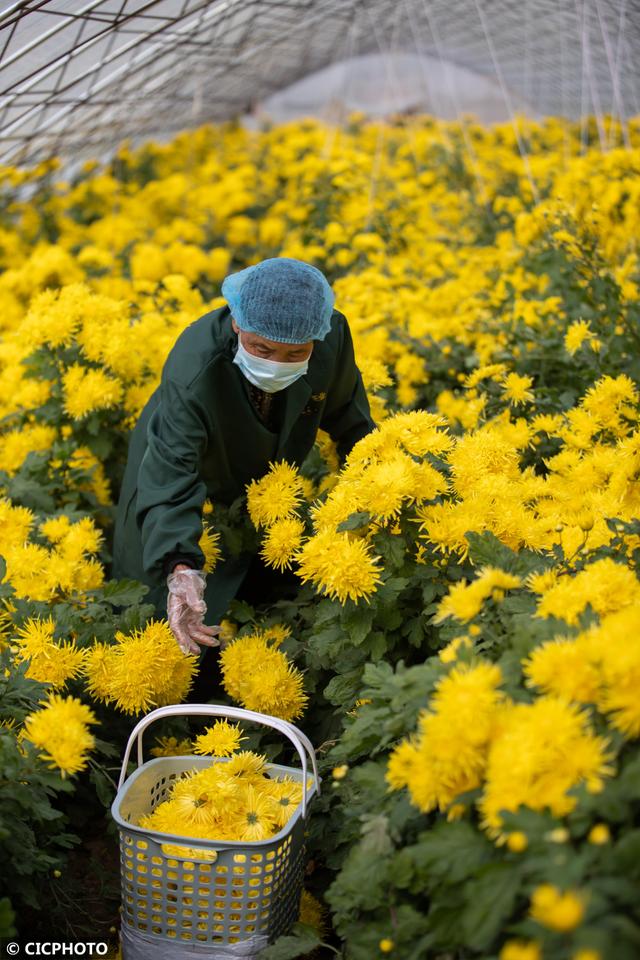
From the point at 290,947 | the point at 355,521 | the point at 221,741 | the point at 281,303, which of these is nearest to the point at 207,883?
the point at 290,947

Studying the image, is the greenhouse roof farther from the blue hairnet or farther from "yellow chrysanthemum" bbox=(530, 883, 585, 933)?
"yellow chrysanthemum" bbox=(530, 883, 585, 933)

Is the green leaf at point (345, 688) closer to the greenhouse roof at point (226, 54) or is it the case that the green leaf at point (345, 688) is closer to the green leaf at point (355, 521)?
the green leaf at point (355, 521)

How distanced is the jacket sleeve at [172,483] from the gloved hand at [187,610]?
6 centimetres

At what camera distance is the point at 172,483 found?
2.29 meters

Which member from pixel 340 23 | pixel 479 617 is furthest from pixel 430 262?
pixel 340 23

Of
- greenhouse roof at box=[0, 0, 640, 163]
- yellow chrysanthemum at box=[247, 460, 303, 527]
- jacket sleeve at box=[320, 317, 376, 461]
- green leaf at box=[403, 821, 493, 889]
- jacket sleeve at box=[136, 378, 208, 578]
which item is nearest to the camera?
green leaf at box=[403, 821, 493, 889]

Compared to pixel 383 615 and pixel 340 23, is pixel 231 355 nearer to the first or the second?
pixel 383 615

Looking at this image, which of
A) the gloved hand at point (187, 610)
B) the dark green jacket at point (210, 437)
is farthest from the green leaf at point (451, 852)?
the dark green jacket at point (210, 437)

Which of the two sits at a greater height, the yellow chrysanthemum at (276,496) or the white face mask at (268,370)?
the white face mask at (268,370)

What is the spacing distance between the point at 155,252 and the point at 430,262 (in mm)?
1627

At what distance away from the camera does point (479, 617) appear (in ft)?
5.62

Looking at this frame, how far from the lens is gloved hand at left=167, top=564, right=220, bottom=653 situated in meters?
2.11

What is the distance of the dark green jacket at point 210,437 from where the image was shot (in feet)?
7.43

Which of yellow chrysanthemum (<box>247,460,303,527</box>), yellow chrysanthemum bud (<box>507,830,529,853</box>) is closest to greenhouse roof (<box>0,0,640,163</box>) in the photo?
yellow chrysanthemum (<box>247,460,303,527</box>)
